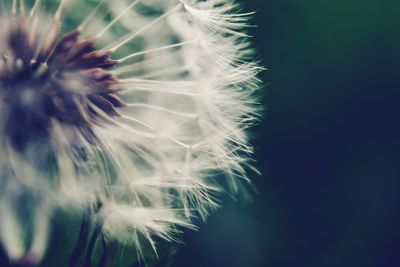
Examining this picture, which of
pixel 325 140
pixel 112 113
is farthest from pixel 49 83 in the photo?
pixel 325 140

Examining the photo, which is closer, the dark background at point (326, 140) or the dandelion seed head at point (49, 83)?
the dandelion seed head at point (49, 83)

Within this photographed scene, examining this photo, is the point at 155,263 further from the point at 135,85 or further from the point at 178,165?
the point at 135,85

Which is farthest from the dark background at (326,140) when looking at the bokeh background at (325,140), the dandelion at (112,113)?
the dandelion at (112,113)

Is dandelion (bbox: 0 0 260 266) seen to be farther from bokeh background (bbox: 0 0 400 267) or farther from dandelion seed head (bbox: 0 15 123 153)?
bokeh background (bbox: 0 0 400 267)

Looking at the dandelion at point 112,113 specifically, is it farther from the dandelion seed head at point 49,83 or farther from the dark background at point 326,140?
the dark background at point 326,140

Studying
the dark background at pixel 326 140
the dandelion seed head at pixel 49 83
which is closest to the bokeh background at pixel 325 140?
the dark background at pixel 326 140

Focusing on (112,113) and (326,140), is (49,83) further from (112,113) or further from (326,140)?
(326,140)

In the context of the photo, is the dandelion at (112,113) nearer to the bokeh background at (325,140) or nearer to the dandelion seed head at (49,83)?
the dandelion seed head at (49,83)

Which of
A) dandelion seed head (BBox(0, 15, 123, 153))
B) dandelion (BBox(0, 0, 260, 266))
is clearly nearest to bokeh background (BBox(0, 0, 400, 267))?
dandelion (BBox(0, 0, 260, 266))
